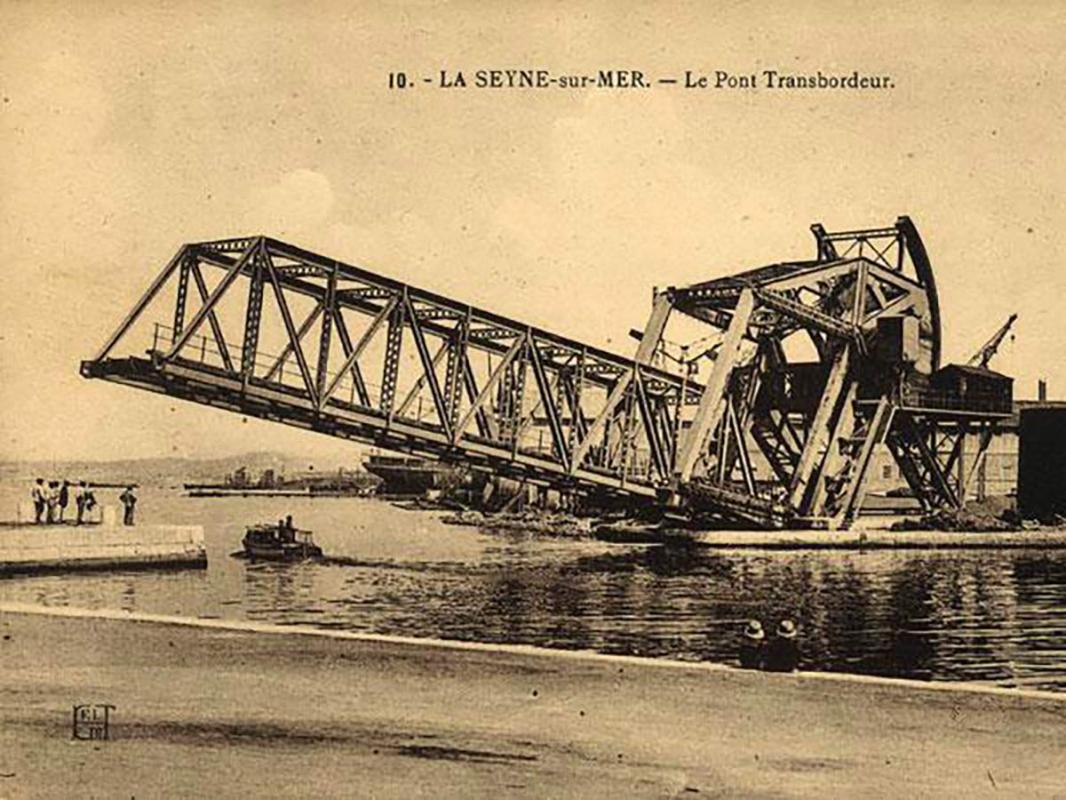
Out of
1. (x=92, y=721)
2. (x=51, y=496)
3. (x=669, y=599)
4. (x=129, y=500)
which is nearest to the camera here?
(x=92, y=721)

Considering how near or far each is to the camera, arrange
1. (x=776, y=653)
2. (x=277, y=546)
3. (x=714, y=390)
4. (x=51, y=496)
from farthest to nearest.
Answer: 1. (x=277, y=546)
2. (x=714, y=390)
3. (x=51, y=496)
4. (x=776, y=653)

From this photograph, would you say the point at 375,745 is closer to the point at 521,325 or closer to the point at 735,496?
the point at 521,325

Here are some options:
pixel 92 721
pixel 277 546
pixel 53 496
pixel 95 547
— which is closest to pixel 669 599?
pixel 95 547

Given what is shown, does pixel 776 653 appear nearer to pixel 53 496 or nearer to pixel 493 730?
pixel 493 730

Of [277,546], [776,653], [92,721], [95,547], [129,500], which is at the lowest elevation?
[92,721]

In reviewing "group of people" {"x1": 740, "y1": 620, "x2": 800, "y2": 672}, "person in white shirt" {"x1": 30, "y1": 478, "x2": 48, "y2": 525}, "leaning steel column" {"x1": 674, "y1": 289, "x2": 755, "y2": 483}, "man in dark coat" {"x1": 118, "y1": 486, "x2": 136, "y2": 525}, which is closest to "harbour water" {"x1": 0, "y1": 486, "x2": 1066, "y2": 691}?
"person in white shirt" {"x1": 30, "y1": 478, "x2": 48, "y2": 525}

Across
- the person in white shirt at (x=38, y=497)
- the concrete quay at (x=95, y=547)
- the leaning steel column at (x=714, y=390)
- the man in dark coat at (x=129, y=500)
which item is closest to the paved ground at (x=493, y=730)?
the person in white shirt at (x=38, y=497)
